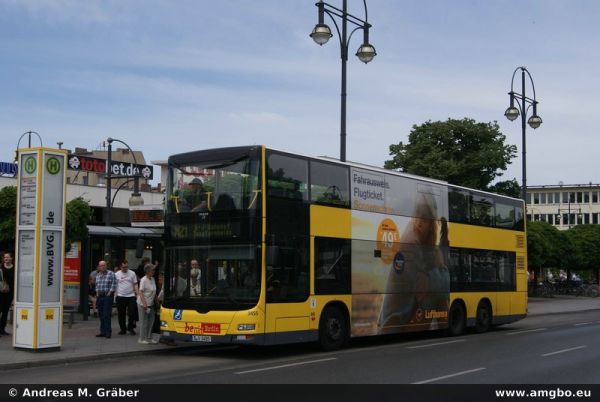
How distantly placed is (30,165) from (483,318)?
13607 mm

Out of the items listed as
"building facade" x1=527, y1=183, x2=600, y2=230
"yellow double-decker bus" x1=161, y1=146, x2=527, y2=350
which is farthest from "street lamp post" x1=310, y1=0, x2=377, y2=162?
"building facade" x1=527, y1=183, x2=600, y2=230

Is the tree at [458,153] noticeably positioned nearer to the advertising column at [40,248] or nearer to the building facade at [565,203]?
the advertising column at [40,248]

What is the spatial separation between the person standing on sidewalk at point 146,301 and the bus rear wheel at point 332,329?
3.73m

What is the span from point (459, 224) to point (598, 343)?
4.74 m

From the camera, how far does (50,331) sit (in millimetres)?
14781

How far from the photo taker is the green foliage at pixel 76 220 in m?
20.0

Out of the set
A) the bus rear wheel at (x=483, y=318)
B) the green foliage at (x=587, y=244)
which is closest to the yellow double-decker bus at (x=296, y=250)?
the bus rear wheel at (x=483, y=318)

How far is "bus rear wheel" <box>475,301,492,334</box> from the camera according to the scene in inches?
868

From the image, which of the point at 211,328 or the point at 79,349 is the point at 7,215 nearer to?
the point at 79,349

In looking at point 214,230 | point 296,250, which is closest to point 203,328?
point 214,230

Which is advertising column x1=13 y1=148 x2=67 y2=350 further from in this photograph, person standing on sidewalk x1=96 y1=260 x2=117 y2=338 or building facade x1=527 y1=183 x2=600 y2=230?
building facade x1=527 y1=183 x2=600 y2=230

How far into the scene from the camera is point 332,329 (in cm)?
1619
